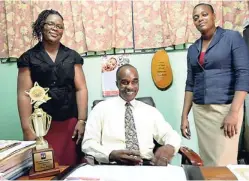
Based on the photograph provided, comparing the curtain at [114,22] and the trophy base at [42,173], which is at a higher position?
the curtain at [114,22]

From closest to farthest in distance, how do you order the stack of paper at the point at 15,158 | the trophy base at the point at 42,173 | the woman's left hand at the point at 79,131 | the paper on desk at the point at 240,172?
the paper on desk at the point at 240,172 → the stack of paper at the point at 15,158 → the trophy base at the point at 42,173 → the woman's left hand at the point at 79,131

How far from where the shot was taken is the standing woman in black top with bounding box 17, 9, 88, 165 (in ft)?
6.56

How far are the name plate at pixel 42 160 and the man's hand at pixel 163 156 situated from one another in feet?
1.69

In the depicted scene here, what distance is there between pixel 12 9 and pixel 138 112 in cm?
160

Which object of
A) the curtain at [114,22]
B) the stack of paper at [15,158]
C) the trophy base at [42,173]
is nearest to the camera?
the stack of paper at [15,158]

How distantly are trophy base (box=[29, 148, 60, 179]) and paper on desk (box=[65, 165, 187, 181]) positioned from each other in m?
0.20

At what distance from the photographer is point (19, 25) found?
2604mm

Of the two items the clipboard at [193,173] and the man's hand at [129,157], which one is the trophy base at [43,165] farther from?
the clipboard at [193,173]

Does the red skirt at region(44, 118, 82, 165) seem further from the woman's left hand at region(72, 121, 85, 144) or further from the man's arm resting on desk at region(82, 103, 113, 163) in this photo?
the man's arm resting on desk at region(82, 103, 113, 163)

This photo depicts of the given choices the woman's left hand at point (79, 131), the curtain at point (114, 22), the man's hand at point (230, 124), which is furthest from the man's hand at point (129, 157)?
the curtain at point (114, 22)

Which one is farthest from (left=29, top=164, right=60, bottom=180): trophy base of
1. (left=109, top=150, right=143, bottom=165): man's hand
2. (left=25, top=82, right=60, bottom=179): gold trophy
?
(left=109, top=150, right=143, bottom=165): man's hand

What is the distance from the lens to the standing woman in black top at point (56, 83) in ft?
6.56

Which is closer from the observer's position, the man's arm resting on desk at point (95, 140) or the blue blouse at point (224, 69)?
the man's arm resting on desk at point (95, 140)

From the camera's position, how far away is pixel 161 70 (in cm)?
257
